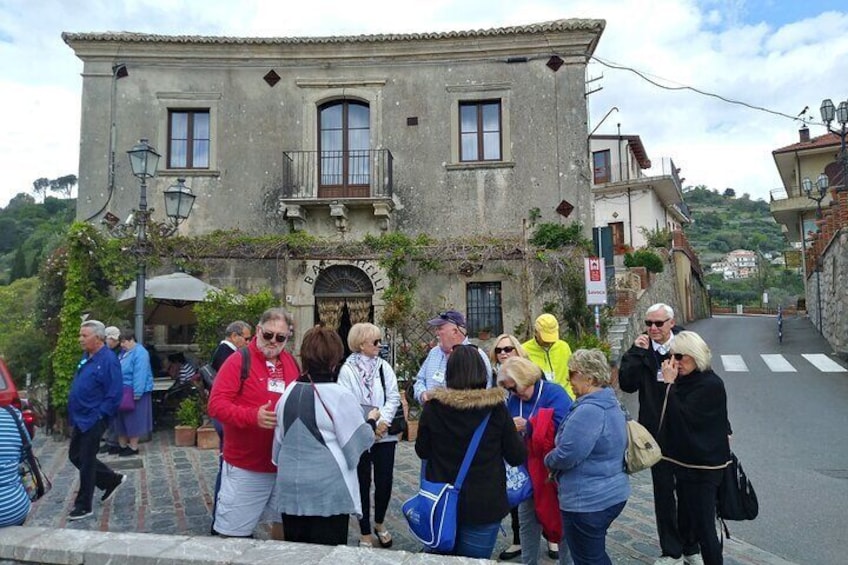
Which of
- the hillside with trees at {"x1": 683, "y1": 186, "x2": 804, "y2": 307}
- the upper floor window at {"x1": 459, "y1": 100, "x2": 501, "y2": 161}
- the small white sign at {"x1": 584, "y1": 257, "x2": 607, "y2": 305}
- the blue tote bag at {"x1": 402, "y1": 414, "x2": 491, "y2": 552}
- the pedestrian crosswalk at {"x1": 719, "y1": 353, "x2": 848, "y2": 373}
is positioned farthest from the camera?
the hillside with trees at {"x1": 683, "y1": 186, "x2": 804, "y2": 307}

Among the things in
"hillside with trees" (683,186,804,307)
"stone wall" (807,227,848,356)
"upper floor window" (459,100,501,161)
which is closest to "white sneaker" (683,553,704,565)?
"upper floor window" (459,100,501,161)

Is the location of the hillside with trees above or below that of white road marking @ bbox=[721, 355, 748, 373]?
above

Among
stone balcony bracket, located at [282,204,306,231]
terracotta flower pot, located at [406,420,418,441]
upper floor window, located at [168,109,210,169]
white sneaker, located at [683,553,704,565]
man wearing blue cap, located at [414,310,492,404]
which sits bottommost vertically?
white sneaker, located at [683,553,704,565]

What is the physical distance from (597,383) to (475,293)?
1027cm

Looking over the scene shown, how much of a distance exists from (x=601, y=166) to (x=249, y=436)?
1209 inches

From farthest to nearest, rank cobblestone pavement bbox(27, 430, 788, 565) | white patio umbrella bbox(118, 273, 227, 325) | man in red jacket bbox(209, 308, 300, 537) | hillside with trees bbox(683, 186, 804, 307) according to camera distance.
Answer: hillside with trees bbox(683, 186, 804, 307), white patio umbrella bbox(118, 273, 227, 325), cobblestone pavement bbox(27, 430, 788, 565), man in red jacket bbox(209, 308, 300, 537)

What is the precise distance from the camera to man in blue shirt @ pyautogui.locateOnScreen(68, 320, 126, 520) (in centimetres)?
510

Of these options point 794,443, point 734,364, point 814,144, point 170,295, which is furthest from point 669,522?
point 814,144

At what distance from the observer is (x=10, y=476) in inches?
130

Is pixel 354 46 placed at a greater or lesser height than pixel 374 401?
greater

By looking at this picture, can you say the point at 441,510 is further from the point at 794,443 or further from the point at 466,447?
the point at 794,443

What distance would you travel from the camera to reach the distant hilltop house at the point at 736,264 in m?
76.3

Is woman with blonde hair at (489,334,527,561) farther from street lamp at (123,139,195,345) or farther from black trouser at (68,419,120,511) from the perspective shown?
street lamp at (123,139,195,345)

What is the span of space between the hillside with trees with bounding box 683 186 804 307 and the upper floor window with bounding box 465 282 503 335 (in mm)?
33348
